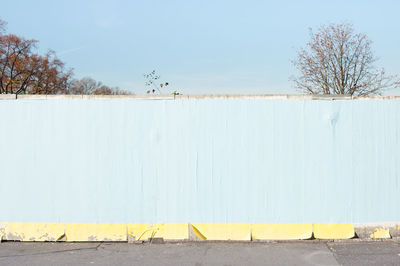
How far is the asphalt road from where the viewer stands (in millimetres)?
4531

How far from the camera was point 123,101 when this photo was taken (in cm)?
534

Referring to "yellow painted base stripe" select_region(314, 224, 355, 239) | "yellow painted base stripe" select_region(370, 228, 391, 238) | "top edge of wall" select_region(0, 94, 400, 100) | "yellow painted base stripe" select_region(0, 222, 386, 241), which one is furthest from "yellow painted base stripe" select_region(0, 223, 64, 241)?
"yellow painted base stripe" select_region(370, 228, 391, 238)

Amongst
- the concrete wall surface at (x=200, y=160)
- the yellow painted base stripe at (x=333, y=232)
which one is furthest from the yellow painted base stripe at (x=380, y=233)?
the yellow painted base stripe at (x=333, y=232)

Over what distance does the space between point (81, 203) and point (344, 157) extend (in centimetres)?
424

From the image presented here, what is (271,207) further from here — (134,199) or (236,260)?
(134,199)

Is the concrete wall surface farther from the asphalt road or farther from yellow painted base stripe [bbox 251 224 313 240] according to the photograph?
the asphalt road

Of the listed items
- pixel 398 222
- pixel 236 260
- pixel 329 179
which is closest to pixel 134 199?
pixel 236 260

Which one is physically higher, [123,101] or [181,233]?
[123,101]

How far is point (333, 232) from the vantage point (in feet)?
17.1

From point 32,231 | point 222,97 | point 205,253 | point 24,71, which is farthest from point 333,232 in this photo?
point 24,71

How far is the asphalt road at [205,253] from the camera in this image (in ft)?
14.9

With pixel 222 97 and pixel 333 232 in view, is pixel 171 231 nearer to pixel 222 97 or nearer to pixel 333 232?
pixel 222 97

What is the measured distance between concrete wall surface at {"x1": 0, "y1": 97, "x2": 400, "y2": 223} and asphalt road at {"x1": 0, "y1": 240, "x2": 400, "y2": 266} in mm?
387

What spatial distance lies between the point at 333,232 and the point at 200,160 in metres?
2.36
